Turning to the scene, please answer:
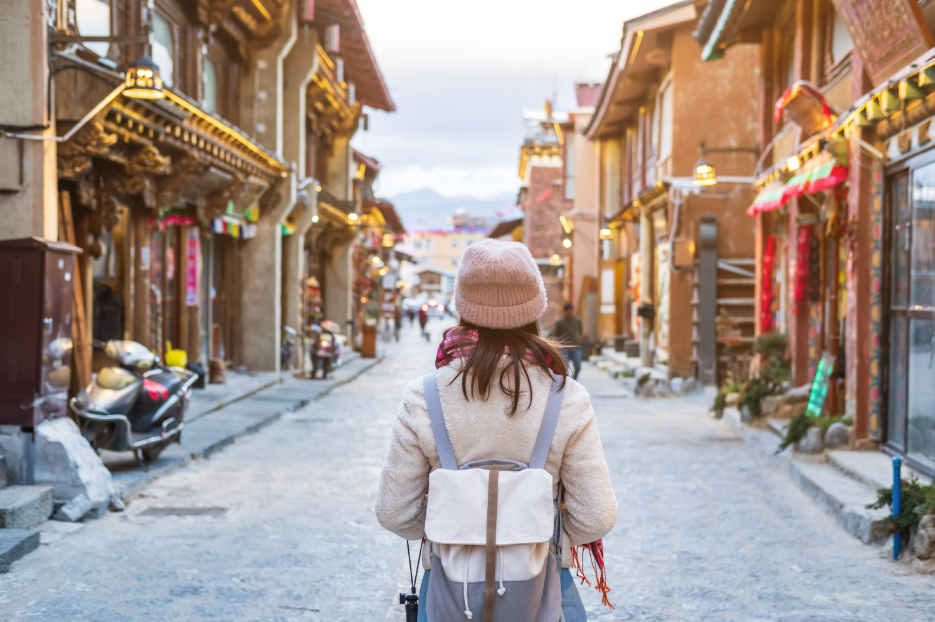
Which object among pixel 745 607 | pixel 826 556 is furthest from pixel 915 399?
pixel 745 607

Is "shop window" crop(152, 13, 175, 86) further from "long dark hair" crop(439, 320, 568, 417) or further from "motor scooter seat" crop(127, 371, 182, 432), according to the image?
"long dark hair" crop(439, 320, 568, 417)

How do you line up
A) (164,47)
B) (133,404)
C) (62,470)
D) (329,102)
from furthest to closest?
(329,102)
(164,47)
(133,404)
(62,470)

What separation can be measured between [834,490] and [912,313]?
6.18 feet

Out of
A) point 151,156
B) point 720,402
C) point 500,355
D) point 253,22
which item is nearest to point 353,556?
point 500,355

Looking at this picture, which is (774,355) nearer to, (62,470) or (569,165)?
(62,470)

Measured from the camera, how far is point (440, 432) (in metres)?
2.61

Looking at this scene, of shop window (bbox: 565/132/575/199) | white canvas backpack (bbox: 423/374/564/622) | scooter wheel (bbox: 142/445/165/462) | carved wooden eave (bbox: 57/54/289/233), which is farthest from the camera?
shop window (bbox: 565/132/575/199)

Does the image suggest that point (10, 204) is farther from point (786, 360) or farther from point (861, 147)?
point (786, 360)

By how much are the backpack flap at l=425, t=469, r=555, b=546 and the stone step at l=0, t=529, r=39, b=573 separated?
4.38 metres

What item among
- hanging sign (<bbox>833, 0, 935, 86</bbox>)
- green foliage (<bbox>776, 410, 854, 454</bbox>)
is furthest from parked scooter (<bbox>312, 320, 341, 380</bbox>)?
hanging sign (<bbox>833, 0, 935, 86</bbox>)

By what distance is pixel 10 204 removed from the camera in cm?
770

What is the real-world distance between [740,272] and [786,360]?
18.6 ft

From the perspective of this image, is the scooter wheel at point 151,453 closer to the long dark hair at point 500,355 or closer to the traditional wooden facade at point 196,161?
the traditional wooden facade at point 196,161

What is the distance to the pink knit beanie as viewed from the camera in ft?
8.65
